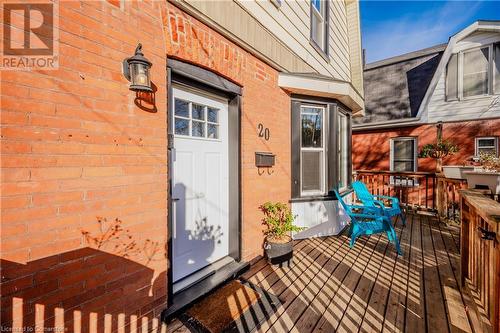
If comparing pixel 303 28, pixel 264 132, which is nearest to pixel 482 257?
pixel 264 132

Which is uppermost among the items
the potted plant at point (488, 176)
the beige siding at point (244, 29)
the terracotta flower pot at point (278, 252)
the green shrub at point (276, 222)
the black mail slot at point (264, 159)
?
the beige siding at point (244, 29)

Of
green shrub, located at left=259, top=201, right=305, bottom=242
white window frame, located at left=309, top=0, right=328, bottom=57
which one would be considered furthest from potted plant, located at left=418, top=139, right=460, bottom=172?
green shrub, located at left=259, top=201, right=305, bottom=242

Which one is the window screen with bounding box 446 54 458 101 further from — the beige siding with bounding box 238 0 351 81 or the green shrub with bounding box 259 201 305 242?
the green shrub with bounding box 259 201 305 242

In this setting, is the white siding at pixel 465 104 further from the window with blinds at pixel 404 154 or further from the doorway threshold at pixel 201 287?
the doorway threshold at pixel 201 287

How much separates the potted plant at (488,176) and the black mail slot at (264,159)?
11.2 feet

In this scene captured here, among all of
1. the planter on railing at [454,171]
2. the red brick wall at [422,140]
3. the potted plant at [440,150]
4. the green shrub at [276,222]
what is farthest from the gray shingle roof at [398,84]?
the green shrub at [276,222]

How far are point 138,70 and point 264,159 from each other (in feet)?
6.54

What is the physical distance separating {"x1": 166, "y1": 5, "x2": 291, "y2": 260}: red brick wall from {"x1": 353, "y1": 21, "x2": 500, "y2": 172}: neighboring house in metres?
6.72

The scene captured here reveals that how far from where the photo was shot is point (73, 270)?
156 cm

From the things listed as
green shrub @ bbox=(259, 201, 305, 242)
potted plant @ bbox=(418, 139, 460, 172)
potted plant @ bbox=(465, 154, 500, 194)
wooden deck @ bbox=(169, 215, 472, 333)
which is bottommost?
wooden deck @ bbox=(169, 215, 472, 333)

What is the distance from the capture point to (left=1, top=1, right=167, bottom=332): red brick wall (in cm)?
136

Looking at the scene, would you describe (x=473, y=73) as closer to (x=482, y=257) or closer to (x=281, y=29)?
(x=281, y=29)

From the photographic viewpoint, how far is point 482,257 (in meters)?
2.13

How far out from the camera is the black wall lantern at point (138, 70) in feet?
5.75
